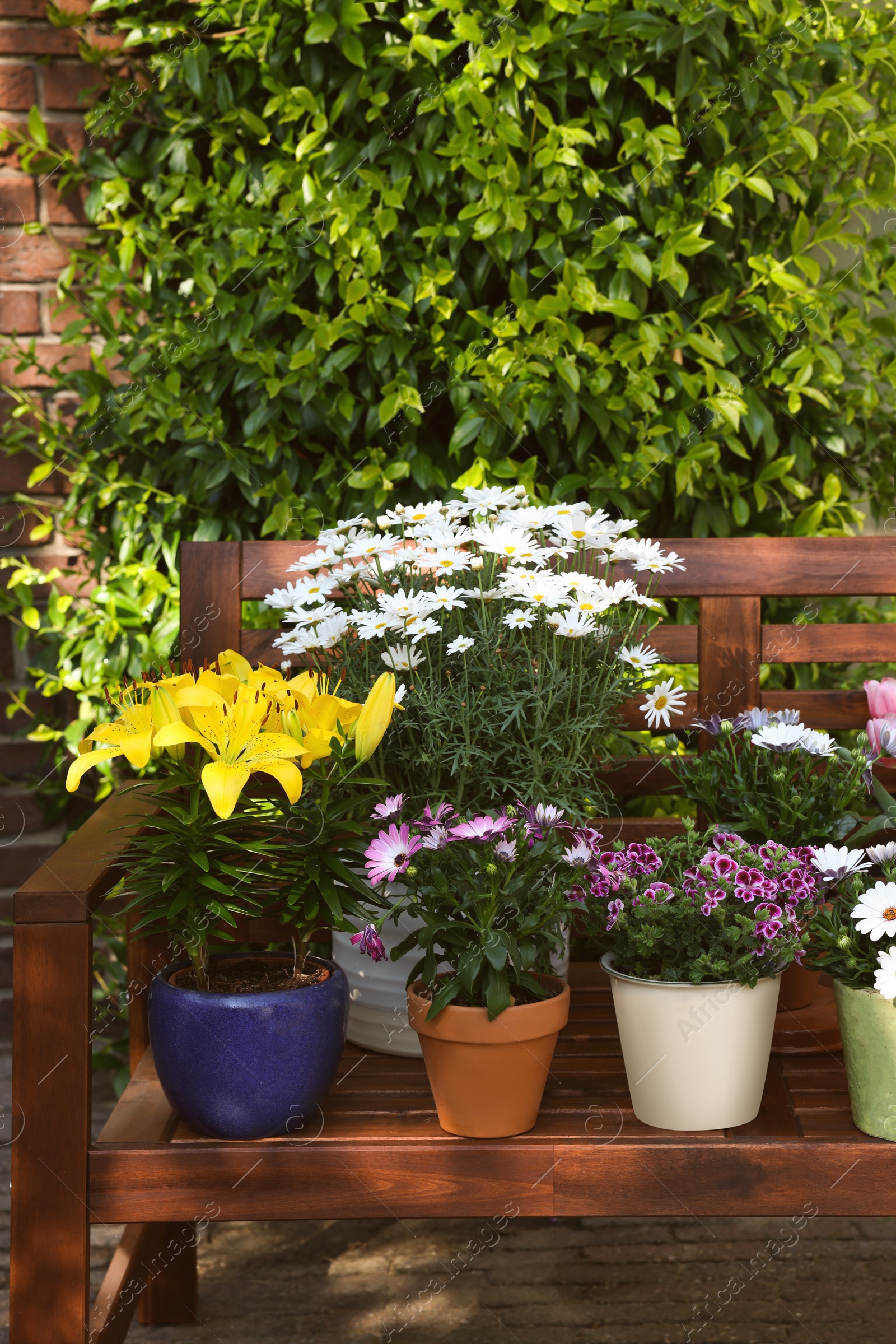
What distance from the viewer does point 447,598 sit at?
1.24 metres

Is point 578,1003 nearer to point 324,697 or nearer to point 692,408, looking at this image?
point 324,697

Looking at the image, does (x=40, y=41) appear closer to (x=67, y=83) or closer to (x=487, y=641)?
(x=67, y=83)

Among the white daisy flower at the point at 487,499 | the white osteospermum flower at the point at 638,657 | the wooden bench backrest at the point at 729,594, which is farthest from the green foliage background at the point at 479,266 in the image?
the white osteospermum flower at the point at 638,657

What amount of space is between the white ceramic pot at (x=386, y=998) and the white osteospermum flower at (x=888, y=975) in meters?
0.50

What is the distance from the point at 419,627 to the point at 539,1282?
3.84 feet

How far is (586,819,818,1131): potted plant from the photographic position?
1.06 metres

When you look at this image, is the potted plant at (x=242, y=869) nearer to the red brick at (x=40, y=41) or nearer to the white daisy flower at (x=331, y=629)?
the white daisy flower at (x=331, y=629)

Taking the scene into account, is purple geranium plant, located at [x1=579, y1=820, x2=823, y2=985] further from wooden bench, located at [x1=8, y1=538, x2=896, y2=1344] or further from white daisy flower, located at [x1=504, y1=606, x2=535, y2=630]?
white daisy flower, located at [x1=504, y1=606, x2=535, y2=630]

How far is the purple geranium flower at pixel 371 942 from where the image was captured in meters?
1.15

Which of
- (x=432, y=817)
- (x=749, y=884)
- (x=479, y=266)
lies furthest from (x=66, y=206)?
(x=749, y=884)

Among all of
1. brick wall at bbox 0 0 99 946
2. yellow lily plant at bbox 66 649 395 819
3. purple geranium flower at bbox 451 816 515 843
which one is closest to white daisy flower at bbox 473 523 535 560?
yellow lily plant at bbox 66 649 395 819

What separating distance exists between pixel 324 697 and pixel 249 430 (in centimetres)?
95

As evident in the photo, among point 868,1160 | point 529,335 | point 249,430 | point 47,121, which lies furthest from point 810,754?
point 47,121

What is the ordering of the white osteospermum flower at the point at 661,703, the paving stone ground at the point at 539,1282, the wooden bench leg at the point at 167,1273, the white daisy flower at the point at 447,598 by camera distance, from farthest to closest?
the paving stone ground at the point at 539,1282 → the wooden bench leg at the point at 167,1273 → the white osteospermum flower at the point at 661,703 → the white daisy flower at the point at 447,598
